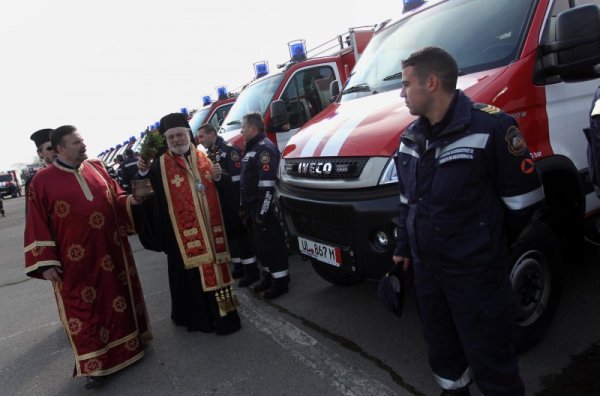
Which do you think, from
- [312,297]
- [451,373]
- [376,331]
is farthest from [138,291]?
[451,373]

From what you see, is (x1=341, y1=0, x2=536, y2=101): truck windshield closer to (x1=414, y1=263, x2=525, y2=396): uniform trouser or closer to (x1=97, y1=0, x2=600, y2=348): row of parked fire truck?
(x1=97, y1=0, x2=600, y2=348): row of parked fire truck

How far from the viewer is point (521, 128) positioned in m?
2.52

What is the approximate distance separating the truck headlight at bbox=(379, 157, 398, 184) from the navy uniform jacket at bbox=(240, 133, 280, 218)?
1639mm

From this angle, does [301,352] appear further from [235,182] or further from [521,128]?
[235,182]

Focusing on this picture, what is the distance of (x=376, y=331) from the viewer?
3.21 meters

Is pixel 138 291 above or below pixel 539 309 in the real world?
above

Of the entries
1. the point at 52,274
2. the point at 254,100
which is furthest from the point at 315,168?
the point at 254,100

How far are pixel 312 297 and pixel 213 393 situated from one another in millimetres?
1486

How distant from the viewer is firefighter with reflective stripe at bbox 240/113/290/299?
3947mm

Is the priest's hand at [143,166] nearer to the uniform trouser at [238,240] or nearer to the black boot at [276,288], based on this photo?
the uniform trouser at [238,240]

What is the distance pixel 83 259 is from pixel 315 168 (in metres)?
1.81

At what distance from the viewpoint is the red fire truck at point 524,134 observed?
2.43m

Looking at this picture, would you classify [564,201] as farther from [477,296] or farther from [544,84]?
[477,296]

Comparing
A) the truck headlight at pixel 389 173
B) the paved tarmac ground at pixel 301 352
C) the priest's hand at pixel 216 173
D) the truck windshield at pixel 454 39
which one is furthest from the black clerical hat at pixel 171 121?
the truck headlight at pixel 389 173
